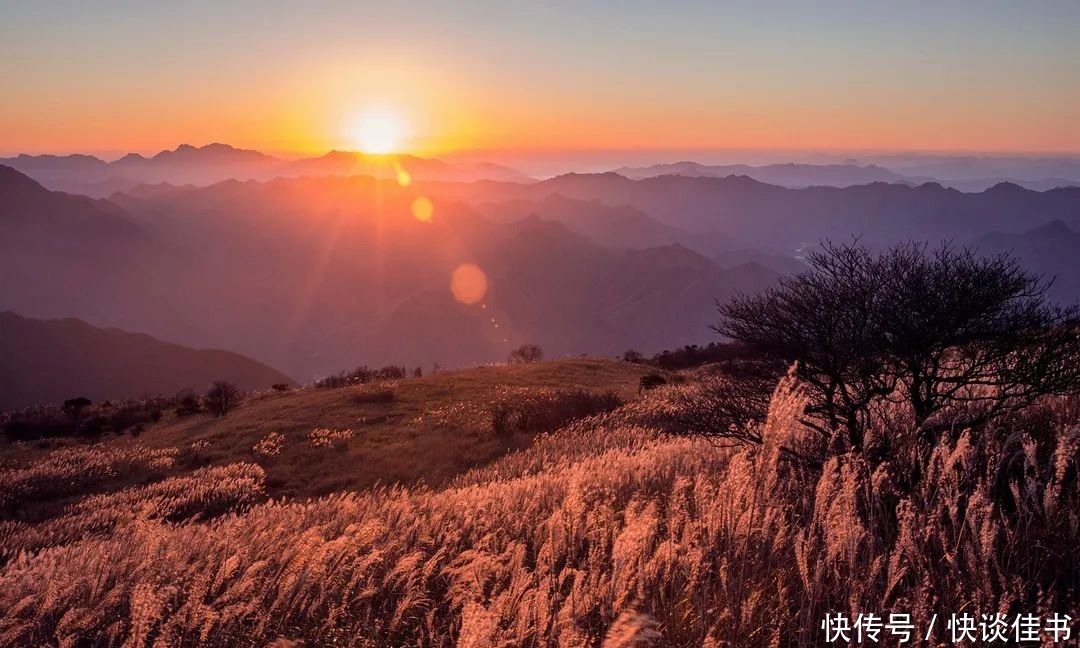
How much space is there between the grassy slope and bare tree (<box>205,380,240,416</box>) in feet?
1.99

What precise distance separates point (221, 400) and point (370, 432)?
11.4m

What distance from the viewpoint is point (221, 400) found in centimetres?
2845

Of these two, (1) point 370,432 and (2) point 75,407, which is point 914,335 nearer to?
(1) point 370,432

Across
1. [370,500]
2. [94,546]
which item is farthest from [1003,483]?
[94,546]

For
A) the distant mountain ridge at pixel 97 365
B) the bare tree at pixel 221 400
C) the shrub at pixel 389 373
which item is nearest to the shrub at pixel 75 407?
the bare tree at pixel 221 400

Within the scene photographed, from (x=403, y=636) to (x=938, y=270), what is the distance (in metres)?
8.86

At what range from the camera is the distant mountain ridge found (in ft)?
494

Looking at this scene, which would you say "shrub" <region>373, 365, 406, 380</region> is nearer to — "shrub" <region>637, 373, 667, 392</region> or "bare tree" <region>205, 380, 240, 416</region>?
"bare tree" <region>205, 380, 240, 416</region>

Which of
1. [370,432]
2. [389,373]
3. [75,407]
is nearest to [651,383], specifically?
[370,432]

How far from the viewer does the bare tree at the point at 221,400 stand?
2787 centimetres

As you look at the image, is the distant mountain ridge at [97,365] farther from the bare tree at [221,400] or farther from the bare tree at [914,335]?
the bare tree at [914,335]

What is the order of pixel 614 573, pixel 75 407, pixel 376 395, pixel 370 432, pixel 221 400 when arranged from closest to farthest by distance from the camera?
1. pixel 614 573
2. pixel 370 432
3. pixel 376 395
4. pixel 221 400
5. pixel 75 407

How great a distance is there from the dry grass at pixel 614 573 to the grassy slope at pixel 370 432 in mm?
9578

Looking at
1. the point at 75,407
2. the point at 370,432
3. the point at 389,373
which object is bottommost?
the point at 389,373
